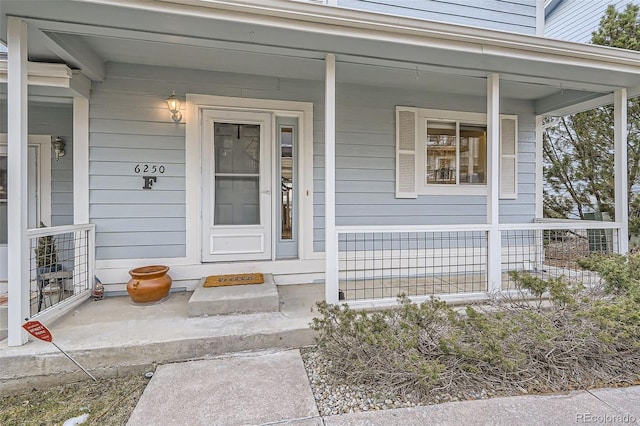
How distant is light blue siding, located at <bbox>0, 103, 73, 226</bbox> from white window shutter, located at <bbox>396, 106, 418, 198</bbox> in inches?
161

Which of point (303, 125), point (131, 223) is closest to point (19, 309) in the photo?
point (131, 223)

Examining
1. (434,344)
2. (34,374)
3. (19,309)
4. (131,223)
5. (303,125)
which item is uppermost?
(303,125)

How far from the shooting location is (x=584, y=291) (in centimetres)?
297

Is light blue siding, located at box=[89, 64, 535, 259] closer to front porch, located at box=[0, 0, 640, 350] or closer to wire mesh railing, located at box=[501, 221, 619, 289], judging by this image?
front porch, located at box=[0, 0, 640, 350]

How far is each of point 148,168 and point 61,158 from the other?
4.62 ft

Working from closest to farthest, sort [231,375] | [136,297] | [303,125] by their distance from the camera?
Answer: 1. [231,375]
2. [136,297]
3. [303,125]

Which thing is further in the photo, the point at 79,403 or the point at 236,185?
the point at 236,185

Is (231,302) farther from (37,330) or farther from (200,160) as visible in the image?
(200,160)

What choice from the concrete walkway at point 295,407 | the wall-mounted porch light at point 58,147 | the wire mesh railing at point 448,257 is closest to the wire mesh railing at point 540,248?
the wire mesh railing at point 448,257

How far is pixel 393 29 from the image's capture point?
2.76 metres

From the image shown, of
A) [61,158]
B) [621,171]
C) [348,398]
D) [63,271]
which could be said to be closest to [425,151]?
[621,171]

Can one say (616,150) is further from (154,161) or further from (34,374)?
(34,374)

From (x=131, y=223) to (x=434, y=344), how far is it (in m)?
3.27

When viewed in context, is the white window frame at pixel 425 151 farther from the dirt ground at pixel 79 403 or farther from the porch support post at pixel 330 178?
the dirt ground at pixel 79 403
